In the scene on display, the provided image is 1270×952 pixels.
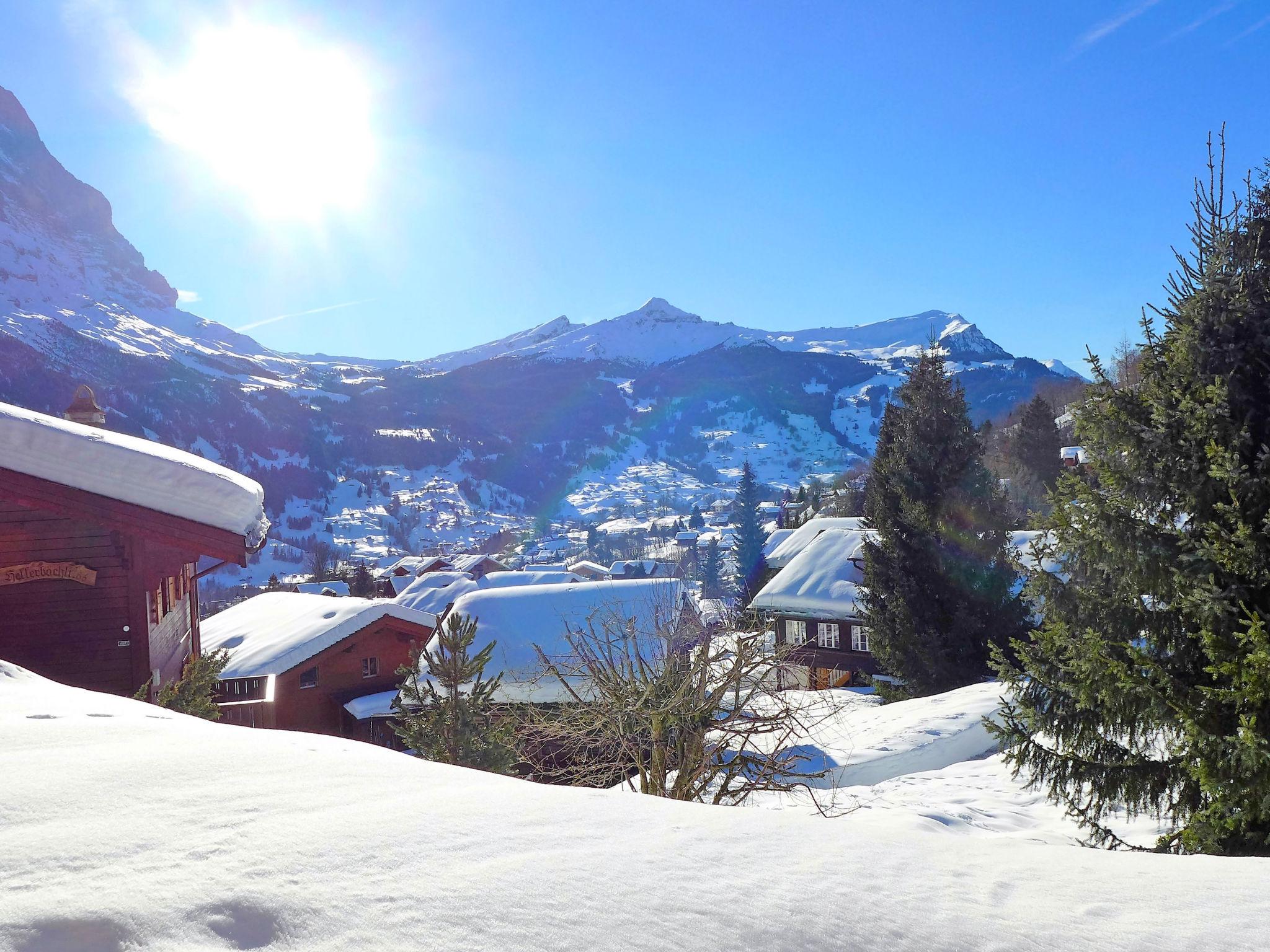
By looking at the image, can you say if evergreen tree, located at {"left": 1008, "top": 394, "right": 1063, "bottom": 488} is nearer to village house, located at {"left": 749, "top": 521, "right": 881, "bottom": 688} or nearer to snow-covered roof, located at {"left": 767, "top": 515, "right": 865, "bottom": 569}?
snow-covered roof, located at {"left": 767, "top": 515, "right": 865, "bottom": 569}

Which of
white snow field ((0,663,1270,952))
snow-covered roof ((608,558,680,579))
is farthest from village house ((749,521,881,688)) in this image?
snow-covered roof ((608,558,680,579))

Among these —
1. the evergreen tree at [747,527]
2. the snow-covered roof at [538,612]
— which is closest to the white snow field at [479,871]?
the snow-covered roof at [538,612]

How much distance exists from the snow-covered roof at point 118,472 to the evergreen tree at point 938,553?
55.1ft

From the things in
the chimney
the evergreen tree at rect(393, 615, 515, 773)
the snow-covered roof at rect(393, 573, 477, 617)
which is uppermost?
the chimney

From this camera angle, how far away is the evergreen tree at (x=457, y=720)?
9.94 m

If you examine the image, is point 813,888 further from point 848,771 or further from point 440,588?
point 440,588

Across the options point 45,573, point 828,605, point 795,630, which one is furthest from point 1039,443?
point 45,573

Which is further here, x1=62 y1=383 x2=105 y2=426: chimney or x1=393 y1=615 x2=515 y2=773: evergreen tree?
x1=62 y1=383 x2=105 y2=426: chimney

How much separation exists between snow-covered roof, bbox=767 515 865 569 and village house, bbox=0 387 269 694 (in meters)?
34.3

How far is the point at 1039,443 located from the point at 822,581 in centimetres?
3219

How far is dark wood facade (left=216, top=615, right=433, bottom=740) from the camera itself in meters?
17.5

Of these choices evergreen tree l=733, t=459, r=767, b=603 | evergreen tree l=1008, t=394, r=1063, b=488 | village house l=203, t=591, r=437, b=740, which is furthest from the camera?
evergreen tree l=733, t=459, r=767, b=603

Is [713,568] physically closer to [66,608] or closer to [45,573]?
[66,608]

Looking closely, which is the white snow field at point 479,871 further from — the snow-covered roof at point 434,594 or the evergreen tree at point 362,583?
the evergreen tree at point 362,583
